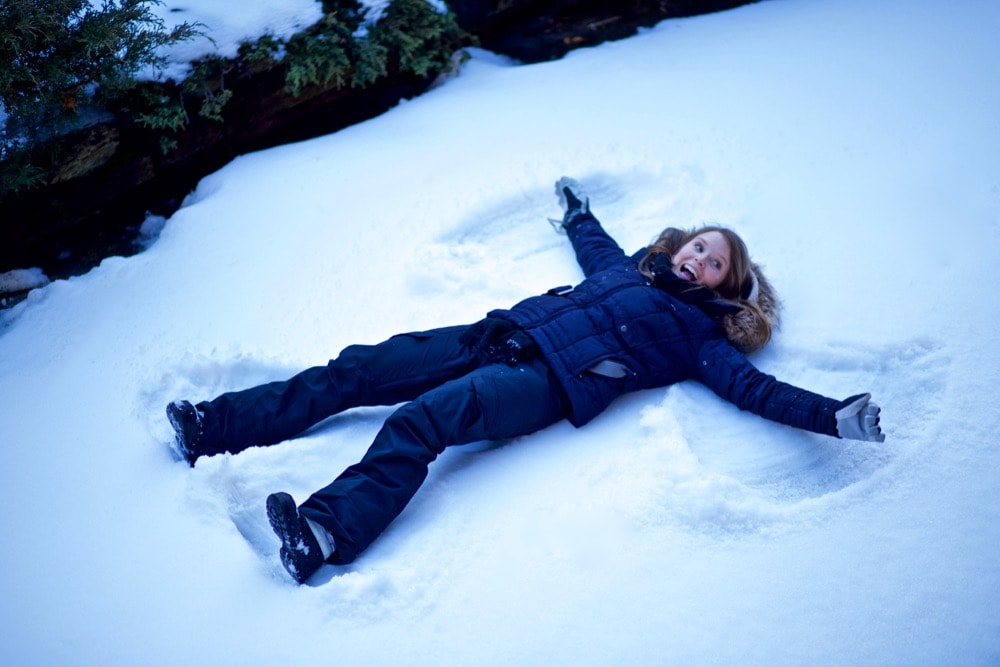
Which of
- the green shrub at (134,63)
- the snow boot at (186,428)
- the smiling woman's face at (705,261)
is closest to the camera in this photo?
the snow boot at (186,428)

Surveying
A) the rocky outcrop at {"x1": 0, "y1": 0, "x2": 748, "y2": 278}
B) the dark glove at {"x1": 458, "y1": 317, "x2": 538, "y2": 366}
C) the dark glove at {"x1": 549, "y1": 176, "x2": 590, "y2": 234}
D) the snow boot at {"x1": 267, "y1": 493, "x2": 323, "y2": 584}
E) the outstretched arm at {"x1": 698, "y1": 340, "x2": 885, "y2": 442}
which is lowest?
the outstretched arm at {"x1": 698, "y1": 340, "x2": 885, "y2": 442}

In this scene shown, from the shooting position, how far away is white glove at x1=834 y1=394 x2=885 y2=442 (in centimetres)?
255

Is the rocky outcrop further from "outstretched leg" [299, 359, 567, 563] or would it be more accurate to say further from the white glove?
the white glove

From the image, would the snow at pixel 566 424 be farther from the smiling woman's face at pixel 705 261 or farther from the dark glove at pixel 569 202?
the smiling woman's face at pixel 705 261

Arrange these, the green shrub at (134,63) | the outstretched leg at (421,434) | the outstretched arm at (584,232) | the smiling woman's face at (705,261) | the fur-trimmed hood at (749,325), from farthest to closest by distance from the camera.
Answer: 1. the outstretched arm at (584,232)
2. the green shrub at (134,63)
3. the smiling woman's face at (705,261)
4. the fur-trimmed hood at (749,325)
5. the outstretched leg at (421,434)

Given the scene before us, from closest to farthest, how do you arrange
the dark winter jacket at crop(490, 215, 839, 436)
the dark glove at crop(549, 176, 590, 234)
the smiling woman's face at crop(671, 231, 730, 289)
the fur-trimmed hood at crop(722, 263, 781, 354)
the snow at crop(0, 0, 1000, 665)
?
the snow at crop(0, 0, 1000, 665), the dark winter jacket at crop(490, 215, 839, 436), the fur-trimmed hood at crop(722, 263, 781, 354), the smiling woman's face at crop(671, 231, 730, 289), the dark glove at crop(549, 176, 590, 234)

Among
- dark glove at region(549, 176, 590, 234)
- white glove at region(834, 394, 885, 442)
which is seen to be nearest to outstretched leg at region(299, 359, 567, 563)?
white glove at region(834, 394, 885, 442)

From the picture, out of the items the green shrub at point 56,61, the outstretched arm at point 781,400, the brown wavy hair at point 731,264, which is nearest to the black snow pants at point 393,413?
the outstretched arm at point 781,400

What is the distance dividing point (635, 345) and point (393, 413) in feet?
3.48

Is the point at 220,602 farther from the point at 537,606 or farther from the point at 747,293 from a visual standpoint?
the point at 747,293

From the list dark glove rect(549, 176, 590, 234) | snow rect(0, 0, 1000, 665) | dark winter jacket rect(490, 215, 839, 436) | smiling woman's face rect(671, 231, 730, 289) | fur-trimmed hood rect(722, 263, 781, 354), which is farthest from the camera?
dark glove rect(549, 176, 590, 234)

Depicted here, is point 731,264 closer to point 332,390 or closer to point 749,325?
point 749,325

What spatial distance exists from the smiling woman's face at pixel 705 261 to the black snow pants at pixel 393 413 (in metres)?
0.87

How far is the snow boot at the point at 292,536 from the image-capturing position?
238 cm
